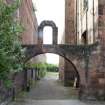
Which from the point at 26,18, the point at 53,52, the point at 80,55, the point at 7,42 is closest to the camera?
the point at 7,42

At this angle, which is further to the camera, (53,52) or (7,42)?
(53,52)

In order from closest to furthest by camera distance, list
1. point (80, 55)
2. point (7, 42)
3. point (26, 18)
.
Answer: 1. point (7, 42)
2. point (80, 55)
3. point (26, 18)

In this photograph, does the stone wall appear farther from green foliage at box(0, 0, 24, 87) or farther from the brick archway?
green foliage at box(0, 0, 24, 87)

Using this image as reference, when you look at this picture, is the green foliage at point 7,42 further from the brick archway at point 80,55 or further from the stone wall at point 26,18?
the brick archway at point 80,55

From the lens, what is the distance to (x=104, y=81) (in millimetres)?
21828

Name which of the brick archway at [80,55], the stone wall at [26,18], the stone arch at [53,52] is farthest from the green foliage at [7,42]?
the stone arch at [53,52]

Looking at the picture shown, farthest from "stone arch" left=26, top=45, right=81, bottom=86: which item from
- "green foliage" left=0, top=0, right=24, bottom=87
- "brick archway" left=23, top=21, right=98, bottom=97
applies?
"green foliage" left=0, top=0, right=24, bottom=87

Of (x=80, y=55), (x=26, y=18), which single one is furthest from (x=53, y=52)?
(x=26, y=18)

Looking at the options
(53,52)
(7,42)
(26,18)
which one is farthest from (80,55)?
(7,42)

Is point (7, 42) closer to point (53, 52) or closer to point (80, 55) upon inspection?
point (53, 52)

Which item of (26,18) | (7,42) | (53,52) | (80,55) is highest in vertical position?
(26,18)

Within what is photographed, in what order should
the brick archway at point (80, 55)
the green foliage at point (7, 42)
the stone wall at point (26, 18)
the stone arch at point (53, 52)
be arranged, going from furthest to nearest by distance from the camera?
1. the stone wall at point (26, 18)
2. the stone arch at point (53, 52)
3. the brick archway at point (80, 55)
4. the green foliage at point (7, 42)

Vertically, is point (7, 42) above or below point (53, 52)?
below

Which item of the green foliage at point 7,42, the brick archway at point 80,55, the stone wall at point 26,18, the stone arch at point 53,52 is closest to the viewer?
the green foliage at point 7,42
